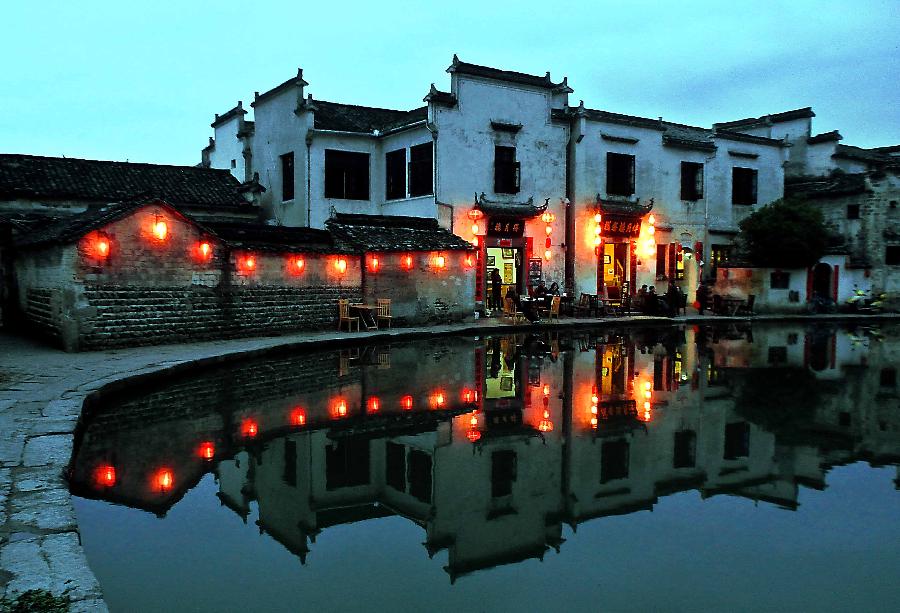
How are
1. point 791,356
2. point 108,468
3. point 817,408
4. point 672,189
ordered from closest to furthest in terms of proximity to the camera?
point 108,468 → point 817,408 → point 791,356 → point 672,189

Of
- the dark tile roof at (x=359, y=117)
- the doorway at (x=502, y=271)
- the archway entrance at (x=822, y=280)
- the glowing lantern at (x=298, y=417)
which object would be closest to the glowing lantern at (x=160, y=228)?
the glowing lantern at (x=298, y=417)

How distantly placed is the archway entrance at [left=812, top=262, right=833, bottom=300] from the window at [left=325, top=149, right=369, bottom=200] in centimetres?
2010

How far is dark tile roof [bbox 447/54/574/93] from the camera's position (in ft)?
74.2

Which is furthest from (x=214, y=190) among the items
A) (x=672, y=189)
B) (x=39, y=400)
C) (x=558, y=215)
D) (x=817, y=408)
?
(x=817, y=408)

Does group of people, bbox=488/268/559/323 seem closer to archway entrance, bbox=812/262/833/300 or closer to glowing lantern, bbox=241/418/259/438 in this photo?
archway entrance, bbox=812/262/833/300

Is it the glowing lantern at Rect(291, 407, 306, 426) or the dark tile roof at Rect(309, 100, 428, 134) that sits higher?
the dark tile roof at Rect(309, 100, 428, 134)

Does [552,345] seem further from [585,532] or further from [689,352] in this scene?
[585,532]

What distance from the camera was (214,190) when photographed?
918 inches

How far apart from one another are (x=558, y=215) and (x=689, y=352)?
10399 millimetres

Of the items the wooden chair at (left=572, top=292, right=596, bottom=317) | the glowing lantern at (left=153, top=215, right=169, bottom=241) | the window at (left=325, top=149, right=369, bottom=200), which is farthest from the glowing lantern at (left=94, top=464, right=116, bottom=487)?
the wooden chair at (left=572, top=292, right=596, bottom=317)

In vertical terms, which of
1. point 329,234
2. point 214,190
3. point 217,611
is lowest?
point 217,611

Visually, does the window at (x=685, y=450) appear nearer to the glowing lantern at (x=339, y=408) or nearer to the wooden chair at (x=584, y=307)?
the glowing lantern at (x=339, y=408)

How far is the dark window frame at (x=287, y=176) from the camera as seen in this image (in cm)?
2420

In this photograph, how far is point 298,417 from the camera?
8.59m
